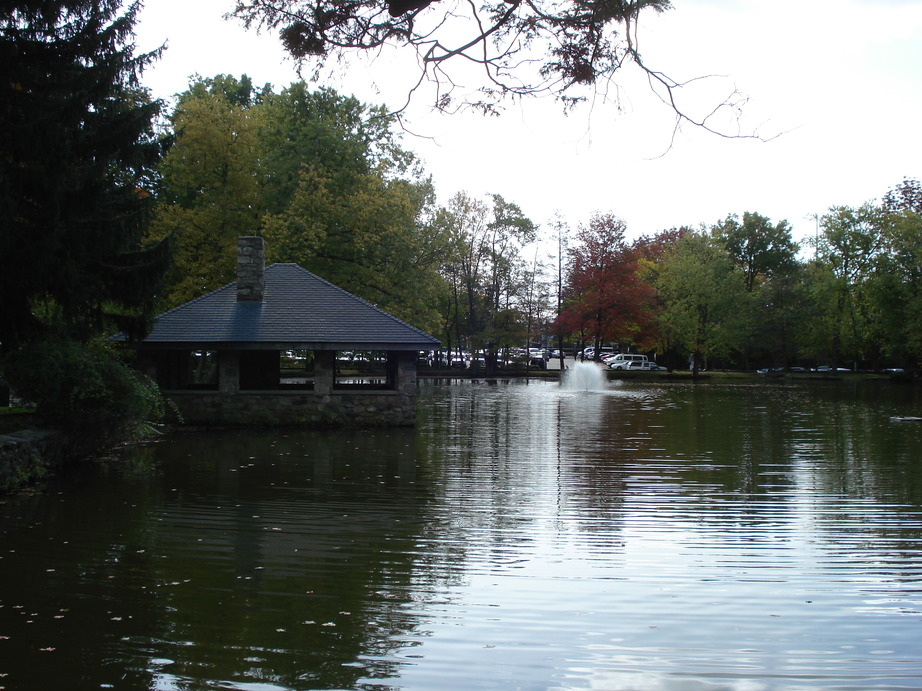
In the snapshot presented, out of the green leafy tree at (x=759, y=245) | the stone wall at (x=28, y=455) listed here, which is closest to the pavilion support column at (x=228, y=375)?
the stone wall at (x=28, y=455)

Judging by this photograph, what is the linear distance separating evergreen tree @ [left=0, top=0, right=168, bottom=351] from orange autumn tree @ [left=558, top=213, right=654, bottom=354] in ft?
134

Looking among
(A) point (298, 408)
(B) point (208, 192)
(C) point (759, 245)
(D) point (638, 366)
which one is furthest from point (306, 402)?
(C) point (759, 245)

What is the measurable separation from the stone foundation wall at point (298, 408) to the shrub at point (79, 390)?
558 cm

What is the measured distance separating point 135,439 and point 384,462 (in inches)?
239

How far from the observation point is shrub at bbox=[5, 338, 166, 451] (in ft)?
39.4

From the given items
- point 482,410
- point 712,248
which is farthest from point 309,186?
point 712,248

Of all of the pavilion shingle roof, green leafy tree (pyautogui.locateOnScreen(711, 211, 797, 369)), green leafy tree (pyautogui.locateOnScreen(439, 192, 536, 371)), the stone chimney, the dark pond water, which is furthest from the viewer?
green leafy tree (pyautogui.locateOnScreen(711, 211, 797, 369))

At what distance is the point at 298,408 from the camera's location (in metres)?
20.0

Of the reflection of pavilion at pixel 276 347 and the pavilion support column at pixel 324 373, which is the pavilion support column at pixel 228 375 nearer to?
the reflection of pavilion at pixel 276 347

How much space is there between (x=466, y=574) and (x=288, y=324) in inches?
550

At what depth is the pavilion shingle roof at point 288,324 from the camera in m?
19.3

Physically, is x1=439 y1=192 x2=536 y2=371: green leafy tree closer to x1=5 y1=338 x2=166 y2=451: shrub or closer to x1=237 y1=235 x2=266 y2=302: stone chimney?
x1=237 y1=235 x2=266 y2=302: stone chimney

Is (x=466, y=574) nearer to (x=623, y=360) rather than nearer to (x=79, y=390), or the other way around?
(x=79, y=390)

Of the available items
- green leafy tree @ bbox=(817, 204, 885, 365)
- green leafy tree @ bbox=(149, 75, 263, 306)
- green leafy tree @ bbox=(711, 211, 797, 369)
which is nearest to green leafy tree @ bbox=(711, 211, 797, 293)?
green leafy tree @ bbox=(711, 211, 797, 369)
